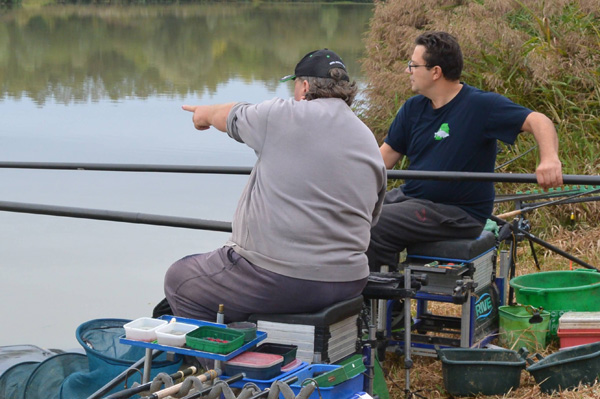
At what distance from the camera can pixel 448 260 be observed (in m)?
3.53

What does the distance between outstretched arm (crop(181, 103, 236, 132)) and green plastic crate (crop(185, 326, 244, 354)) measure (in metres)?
0.67

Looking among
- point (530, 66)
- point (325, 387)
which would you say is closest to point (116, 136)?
point (530, 66)

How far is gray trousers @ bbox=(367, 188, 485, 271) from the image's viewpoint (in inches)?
138

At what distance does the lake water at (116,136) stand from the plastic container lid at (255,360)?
10.6 ft

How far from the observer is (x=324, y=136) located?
278cm

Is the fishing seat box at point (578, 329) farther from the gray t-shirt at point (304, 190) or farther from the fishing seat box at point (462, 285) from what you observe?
the gray t-shirt at point (304, 190)

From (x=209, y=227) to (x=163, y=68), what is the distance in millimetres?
10417

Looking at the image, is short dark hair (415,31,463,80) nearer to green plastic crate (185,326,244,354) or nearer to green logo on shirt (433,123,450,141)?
green logo on shirt (433,123,450,141)

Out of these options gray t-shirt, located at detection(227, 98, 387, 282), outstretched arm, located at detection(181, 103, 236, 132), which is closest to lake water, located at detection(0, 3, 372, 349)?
outstretched arm, located at detection(181, 103, 236, 132)

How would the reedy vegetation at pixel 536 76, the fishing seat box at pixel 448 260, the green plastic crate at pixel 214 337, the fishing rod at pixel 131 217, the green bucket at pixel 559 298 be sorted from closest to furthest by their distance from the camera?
the green plastic crate at pixel 214 337 → the fishing seat box at pixel 448 260 → the fishing rod at pixel 131 217 → the green bucket at pixel 559 298 → the reedy vegetation at pixel 536 76

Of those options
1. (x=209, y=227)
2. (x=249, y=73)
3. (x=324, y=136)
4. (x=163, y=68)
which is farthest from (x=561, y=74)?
(x=163, y=68)

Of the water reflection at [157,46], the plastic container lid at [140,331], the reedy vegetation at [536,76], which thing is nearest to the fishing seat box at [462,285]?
the plastic container lid at [140,331]

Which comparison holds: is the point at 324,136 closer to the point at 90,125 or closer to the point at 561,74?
the point at 561,74

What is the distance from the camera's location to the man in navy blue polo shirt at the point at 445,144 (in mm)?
3512
